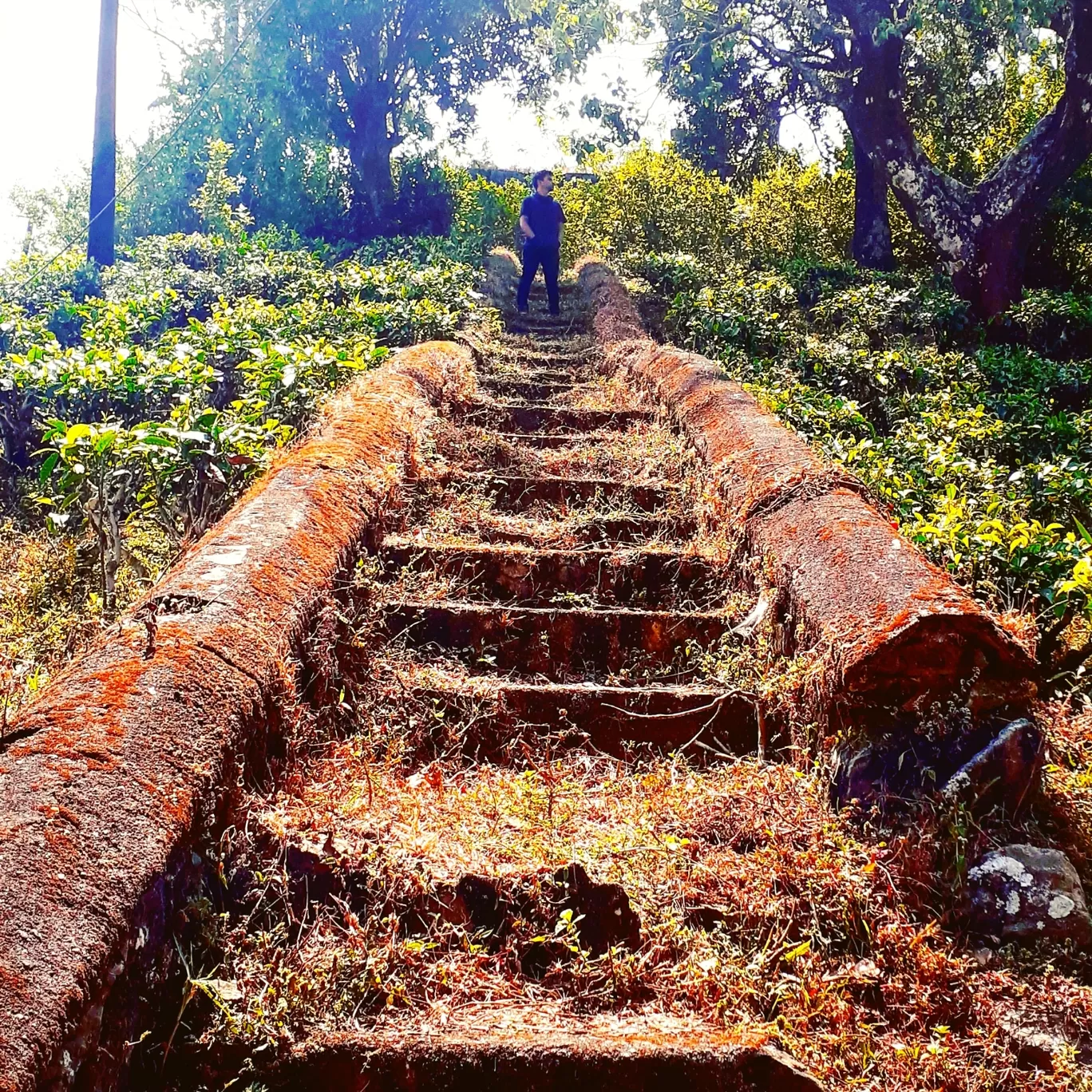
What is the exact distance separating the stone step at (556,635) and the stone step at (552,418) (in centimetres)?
235

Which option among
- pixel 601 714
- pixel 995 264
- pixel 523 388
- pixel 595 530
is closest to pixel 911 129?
pixel 995 264

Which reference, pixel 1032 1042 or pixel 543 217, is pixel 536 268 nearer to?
pixel 543 217

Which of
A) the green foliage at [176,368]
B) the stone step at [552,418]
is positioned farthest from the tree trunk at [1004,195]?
the stone step at [552,418]

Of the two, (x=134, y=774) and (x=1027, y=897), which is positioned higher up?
(x=134, y=774)

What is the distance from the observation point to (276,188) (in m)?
15.6

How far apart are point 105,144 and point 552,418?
7.63 metres

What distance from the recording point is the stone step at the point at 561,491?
4.36 metres

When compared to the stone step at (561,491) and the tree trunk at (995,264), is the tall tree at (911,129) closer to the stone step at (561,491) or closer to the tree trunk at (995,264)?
the tree trunk at (995,264)

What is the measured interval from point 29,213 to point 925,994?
3513cm

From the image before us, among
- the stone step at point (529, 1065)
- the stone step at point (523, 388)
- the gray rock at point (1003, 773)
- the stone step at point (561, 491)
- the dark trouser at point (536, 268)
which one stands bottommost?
the stone step at point (529, 1065)

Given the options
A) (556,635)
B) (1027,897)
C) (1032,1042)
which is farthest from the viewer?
(556,635)

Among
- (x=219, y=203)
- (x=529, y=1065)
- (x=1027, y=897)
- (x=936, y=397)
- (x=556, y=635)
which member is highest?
(x=219, y=203)

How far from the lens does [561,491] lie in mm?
4438

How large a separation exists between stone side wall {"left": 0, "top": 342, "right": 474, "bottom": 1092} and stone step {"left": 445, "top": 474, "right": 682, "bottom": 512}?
4.03ft
